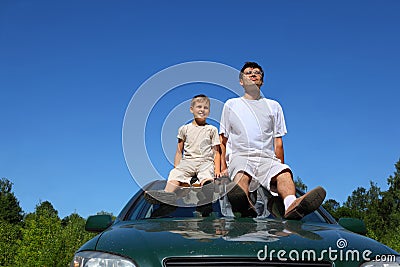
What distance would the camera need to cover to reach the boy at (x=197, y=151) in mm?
5379

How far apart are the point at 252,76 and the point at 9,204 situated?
64.7m

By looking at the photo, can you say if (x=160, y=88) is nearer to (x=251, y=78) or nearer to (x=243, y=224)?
(x=251, y=78)

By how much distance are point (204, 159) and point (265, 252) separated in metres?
2.98

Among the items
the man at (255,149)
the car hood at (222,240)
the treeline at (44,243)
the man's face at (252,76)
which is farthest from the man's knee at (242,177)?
the treeline at (44,243)

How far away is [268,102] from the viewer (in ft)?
17.3

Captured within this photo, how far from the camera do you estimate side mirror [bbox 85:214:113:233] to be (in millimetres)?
4215

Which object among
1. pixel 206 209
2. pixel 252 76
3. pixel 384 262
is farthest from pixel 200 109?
pixel 384 262

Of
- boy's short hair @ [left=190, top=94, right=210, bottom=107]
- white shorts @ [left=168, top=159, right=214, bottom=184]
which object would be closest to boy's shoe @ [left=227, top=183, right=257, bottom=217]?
white shorts @ [left=168, top=159, right=214, bottom=184]

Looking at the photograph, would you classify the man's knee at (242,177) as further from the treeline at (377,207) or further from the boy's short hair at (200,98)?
the treeline at (377,207)

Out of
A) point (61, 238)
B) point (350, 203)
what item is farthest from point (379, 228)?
point (61, 238)

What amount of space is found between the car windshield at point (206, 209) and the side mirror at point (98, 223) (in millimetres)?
287

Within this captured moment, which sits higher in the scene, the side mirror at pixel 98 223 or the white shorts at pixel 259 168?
the white shorts at pixel 259 168

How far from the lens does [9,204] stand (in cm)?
6512

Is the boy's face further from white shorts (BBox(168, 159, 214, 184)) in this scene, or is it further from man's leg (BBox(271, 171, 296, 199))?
man's leg (BBox(271, 171, 296, 199))
